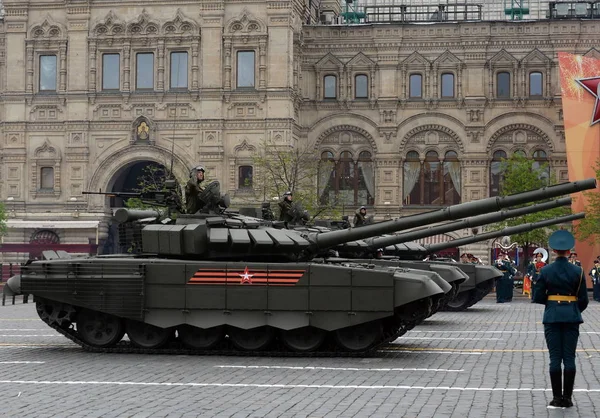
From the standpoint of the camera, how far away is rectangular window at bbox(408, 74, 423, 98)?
5828cm

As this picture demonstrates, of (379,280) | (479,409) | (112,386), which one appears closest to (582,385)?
(479,409)

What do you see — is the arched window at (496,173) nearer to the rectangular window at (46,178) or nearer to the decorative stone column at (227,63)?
the decorative stone column at (227,63)

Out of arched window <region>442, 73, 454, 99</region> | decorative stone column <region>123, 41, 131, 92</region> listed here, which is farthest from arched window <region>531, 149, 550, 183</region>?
decorative stone column <region>123, 41, 131, 92</region>

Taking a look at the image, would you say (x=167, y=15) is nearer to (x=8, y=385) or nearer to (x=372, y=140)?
(x=372, y=140)

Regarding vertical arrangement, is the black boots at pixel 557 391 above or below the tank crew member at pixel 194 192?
below

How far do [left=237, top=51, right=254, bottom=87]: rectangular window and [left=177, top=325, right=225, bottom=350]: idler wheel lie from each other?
1465 inches

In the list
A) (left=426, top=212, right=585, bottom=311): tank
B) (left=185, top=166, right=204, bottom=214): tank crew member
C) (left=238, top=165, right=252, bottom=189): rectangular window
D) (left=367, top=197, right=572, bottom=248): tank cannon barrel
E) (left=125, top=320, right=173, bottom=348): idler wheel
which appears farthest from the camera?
(left=238, top=165, right=252, bottom=189): rectangular window

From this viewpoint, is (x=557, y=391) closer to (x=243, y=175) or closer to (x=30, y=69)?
(x=243, y=175)

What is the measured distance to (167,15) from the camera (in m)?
56.6

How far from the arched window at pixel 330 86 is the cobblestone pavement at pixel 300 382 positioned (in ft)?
121

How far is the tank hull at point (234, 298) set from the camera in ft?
62.9

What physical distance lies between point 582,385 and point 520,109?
144 feet

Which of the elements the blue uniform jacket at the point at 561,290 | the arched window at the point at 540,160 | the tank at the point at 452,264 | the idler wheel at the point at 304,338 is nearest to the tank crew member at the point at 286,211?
the tank at the point at 452,264

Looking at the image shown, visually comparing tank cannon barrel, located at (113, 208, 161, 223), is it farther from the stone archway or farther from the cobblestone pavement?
the stone archway
